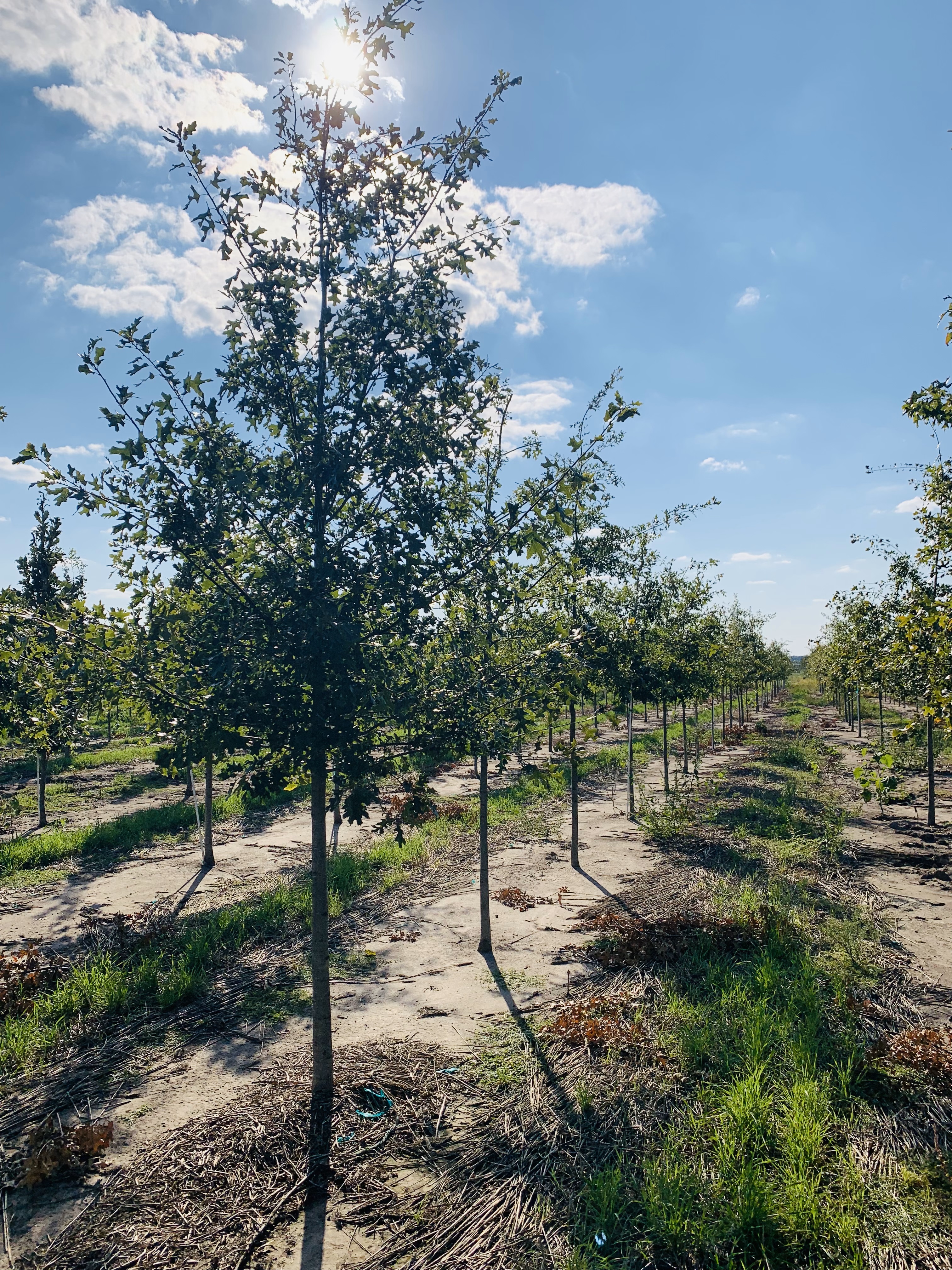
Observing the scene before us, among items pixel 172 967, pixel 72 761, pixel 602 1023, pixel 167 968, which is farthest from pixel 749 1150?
pixel 72 761

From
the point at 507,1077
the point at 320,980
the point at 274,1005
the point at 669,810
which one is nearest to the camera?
the point at 320,980

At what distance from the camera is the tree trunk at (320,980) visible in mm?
5098

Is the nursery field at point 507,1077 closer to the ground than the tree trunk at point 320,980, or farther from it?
closer to the ground

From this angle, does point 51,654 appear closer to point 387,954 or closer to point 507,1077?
point 507,1077

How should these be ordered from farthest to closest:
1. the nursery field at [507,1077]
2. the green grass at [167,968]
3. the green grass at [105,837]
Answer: the green grass at [105,837] < the green grass at [167,968] < the nursery field at [507,1077]

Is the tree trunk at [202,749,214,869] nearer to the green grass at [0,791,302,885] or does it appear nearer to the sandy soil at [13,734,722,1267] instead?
the sandy soil at [13,734,722,1267]

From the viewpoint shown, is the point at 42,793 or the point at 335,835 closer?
the point at 335,835

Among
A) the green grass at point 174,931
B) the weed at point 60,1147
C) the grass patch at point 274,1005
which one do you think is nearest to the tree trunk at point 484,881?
the green grass at point 174,931

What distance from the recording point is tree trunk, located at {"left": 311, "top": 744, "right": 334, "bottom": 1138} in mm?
5098

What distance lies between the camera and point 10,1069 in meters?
6.06

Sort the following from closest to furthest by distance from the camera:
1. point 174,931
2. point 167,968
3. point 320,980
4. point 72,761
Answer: point 320,980
point 167,968
point 174,931
point 72,761

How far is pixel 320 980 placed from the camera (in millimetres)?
5125

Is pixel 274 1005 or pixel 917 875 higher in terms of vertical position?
pixel 917 875

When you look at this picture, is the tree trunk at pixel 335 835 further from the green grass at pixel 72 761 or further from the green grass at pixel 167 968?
the green grass at pixel 72 761
